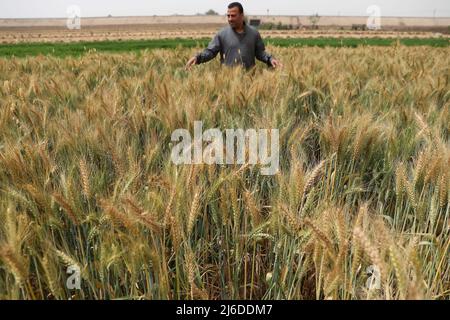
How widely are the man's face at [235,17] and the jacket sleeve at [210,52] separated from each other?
235 mm

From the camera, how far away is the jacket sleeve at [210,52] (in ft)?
13.4

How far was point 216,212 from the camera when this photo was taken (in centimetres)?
120

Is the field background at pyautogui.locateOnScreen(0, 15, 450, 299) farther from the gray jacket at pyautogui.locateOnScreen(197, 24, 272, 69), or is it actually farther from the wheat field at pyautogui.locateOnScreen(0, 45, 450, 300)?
the gray jacket at pyautogui.locateOnScreen(197, 24, 272, 69)

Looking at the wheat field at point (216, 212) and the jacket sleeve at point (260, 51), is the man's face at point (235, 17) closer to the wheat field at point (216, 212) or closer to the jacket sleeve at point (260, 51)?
the jacket sleeve at point (260, 51)

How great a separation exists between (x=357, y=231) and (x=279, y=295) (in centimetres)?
38

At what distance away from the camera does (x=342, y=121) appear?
1693 mm

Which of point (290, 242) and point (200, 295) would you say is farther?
point (290, 242)

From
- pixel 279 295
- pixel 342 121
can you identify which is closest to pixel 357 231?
pixel 279 295

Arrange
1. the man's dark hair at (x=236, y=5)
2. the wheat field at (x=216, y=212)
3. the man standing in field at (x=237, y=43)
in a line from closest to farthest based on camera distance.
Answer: the wheat field at (x=216, y=212)
the man's dark hair at (x=236, y=5)
the man standing in field at (x=237, y=43)

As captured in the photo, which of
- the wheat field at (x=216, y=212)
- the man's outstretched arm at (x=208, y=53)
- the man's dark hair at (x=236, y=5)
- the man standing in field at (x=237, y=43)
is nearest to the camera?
the wheat field at (x=216, y=212)

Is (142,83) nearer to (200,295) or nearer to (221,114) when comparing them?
(221,114)

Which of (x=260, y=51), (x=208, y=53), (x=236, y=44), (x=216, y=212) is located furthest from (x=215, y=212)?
(x=260, y=51)

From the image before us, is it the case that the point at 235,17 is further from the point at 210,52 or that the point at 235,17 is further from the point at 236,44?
the point at 210,52

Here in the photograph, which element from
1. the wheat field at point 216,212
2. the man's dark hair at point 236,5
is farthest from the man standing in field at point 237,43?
the wheat field at point 216,212
